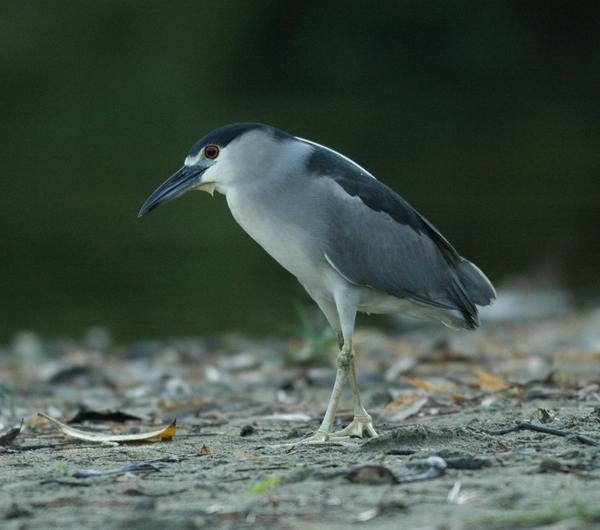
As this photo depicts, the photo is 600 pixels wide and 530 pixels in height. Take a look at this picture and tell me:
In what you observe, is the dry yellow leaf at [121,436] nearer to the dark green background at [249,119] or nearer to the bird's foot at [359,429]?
the bird's foot at [359,429]

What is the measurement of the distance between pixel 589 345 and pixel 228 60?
27.3 meters

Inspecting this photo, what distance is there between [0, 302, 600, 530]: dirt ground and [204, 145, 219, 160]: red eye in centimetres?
107

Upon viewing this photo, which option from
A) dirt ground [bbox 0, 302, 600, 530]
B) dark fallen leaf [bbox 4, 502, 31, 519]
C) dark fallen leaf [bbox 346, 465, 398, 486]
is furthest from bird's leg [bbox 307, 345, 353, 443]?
dark fallen leaf [bbox 4, 502, 31, 519]

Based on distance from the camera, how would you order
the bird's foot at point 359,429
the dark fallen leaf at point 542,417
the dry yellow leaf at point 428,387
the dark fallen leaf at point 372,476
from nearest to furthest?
the dark fallen leaf at point 372,476 < the dark fallen leaf at point 542,417 < the bird's foot at point 359,429 < the dry yellow leaf at point 428,387

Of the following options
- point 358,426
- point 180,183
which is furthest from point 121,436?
point 180,183

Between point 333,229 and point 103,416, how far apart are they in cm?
135

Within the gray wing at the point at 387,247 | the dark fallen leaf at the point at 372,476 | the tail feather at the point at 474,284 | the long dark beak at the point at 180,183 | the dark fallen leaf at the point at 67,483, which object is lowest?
the dark fallen leaf at the point at 372,476

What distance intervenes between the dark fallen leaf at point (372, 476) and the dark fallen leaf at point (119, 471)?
0.71 meters

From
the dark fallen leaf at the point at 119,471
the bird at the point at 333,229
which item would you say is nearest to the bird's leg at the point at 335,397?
the bird at the point at 333,229

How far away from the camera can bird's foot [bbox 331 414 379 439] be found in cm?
472

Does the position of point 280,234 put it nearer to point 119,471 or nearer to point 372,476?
point 119,471

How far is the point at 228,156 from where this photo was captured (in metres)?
4.97

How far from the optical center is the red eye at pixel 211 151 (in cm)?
500

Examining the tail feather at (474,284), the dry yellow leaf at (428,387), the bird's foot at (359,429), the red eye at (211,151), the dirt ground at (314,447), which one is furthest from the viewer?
the dry yellow leaf at (428,387)
